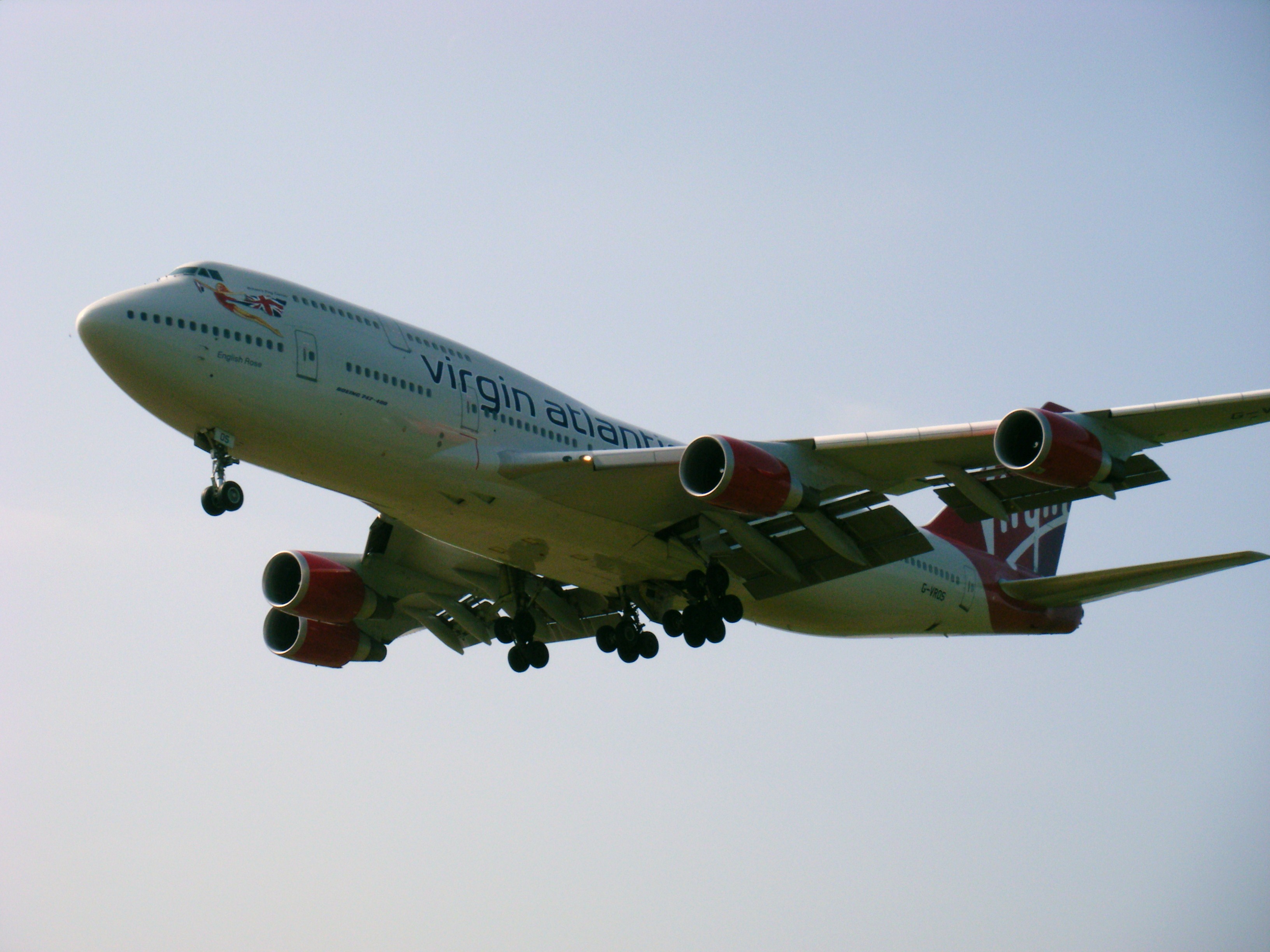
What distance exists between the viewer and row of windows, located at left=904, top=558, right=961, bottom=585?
101 feet

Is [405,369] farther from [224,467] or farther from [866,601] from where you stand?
[866,601]

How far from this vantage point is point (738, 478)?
23.1 meters

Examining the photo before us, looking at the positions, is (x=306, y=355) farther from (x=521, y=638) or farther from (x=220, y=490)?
(x=521, y=638)

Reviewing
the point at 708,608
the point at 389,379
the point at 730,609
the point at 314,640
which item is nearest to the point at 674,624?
the point at 708,608

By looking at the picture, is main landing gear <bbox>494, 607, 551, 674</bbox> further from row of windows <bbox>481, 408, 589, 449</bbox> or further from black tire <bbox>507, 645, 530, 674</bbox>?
row of windows <bbox>481, 408, 589, 449</bbox>

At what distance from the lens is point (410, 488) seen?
23.9 meters

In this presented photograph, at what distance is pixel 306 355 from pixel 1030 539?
2070 centimetres

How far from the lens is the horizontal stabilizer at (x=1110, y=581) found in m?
26.1

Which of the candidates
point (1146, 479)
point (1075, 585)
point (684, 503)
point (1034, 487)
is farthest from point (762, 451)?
point (1075, 585)

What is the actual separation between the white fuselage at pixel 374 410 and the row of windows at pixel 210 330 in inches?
0.8

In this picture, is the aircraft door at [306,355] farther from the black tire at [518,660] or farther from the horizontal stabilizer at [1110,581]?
the horizontal stabilizer at [1110,581]

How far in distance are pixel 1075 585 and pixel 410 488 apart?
51.4 feet

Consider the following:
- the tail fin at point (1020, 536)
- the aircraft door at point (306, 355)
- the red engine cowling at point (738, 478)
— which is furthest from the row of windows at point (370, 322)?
the tail fin at point (1020, 536)

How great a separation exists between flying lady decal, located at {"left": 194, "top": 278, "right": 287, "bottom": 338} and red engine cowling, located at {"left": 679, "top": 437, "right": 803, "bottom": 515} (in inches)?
284
